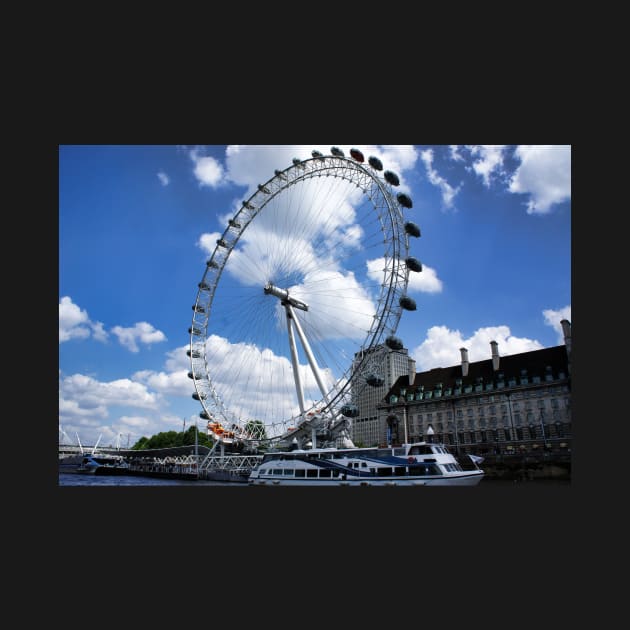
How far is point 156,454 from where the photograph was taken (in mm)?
64375

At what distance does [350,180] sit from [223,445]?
24.3 metres

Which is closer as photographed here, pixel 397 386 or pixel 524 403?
pixel 524 403

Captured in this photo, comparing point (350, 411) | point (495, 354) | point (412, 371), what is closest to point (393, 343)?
point (350, 411)

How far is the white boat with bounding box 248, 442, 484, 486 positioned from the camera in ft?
79.0

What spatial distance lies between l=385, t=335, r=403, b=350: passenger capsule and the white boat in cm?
552

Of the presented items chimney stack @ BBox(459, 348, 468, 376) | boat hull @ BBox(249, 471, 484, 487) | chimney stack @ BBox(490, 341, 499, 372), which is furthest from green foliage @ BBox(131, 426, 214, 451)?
boat hull @ BBox(249, 471, 484, 487)

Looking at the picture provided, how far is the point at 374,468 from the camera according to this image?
25469 millimetres

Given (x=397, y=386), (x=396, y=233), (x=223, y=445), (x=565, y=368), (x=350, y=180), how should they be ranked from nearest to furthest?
(x=396, y=233) < (x=350, y=180) < (x=223, y=445) < (x=565, y=368) < (x=397, y=386)

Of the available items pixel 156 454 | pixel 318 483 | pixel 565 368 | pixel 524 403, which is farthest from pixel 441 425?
pixel 156 454

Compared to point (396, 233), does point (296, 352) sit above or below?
below

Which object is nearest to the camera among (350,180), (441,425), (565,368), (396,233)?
(396,233)

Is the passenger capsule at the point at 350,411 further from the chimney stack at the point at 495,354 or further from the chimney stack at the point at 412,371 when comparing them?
the chimney stack at the point at 412,371

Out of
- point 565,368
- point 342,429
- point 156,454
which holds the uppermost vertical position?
point 565,368

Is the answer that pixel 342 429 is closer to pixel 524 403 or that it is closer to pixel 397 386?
pixel 524 403
